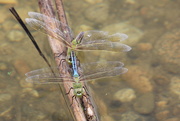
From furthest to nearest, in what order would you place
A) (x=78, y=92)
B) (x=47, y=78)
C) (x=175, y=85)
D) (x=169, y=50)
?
(x=169, y=50)
(x=175, y=85)
(x=47, y=78)
(x=78, y=92)

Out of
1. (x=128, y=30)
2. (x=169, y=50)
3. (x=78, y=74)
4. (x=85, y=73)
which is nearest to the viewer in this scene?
(x=78, y=74)

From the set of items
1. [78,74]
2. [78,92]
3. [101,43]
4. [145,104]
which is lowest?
[145,104]

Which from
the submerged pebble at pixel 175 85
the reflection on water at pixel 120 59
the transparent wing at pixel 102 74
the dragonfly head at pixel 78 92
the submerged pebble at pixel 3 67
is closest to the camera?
the dragonfly head at pixel 78 92

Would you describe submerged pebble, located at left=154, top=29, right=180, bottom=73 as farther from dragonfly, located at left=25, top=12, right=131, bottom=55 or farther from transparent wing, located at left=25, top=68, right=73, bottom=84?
transparent wing, located at left=25, top=68, right=73, bottom=84

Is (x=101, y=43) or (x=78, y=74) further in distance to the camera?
(x=101, y=43)

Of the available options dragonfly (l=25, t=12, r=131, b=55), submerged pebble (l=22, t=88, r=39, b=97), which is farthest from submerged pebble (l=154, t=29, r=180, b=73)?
submerged pebble (l=22, t=88, r=39, b=97)

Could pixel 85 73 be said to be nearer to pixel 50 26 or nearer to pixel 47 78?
pixel 47 78

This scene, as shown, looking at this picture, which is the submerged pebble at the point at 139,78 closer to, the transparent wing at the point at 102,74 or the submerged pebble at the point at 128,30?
the transparent wing at the point at 102,74

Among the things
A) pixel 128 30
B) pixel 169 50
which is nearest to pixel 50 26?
pixel 128 30

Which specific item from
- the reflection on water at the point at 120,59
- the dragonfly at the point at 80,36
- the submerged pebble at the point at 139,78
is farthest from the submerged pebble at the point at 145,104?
the dragonfly at the point at 80,36
